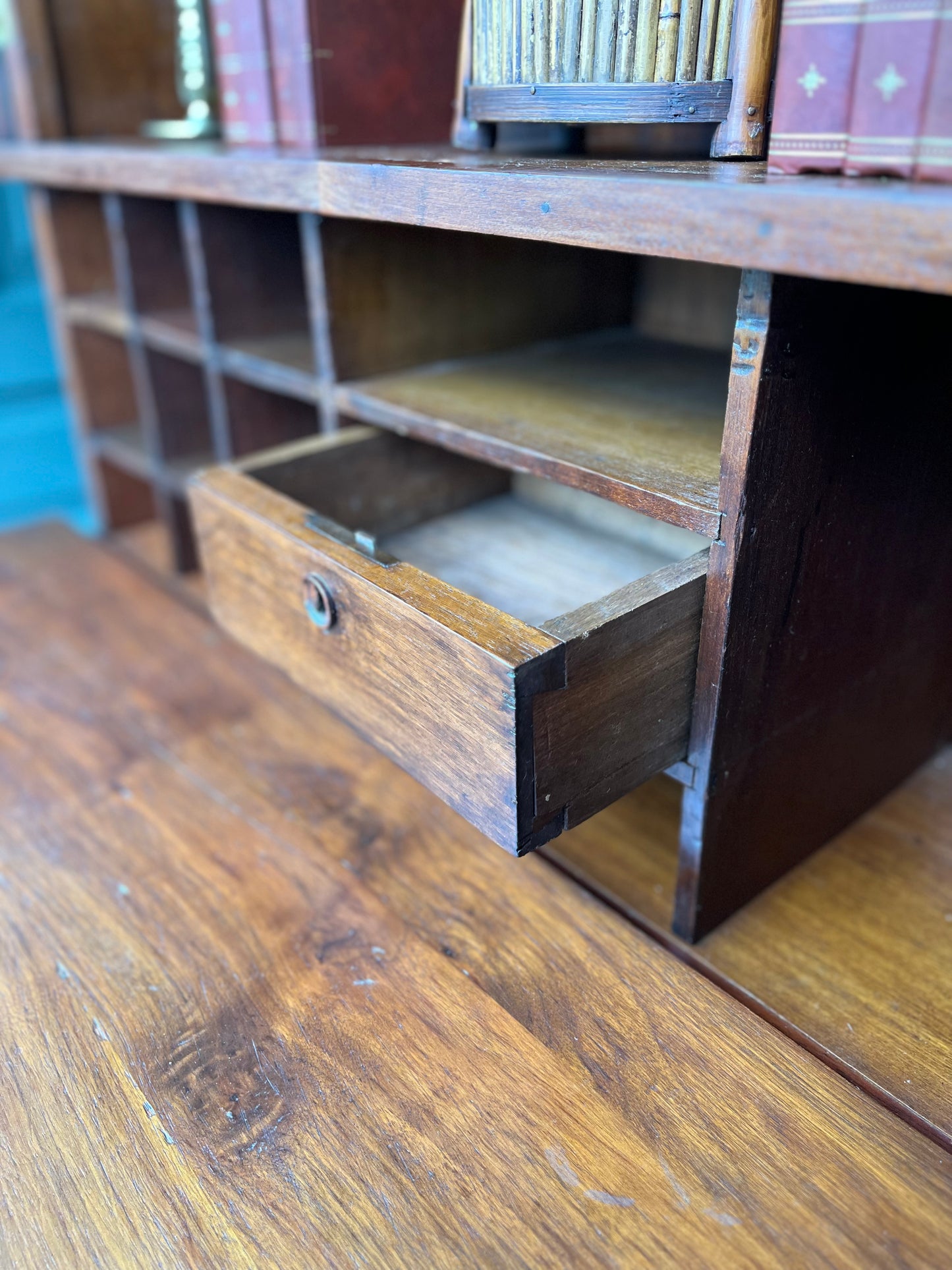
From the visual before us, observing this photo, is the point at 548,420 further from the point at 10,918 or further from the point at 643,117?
the point at 10,918

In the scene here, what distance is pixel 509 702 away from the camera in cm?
58

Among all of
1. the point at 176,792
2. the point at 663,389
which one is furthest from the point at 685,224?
the point at 176,792

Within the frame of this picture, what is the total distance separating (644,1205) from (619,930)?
0.24 metres

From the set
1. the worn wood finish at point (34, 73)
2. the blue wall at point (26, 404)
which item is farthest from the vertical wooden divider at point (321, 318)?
the blue wall at point (26, 404)

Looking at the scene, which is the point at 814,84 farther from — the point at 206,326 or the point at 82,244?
the point at 82,244

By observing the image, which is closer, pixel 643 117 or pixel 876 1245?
pixel 876 1245

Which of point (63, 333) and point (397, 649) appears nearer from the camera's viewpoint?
point (397, 649)

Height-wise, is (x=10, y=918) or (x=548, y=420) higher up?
(x=548, y=420)

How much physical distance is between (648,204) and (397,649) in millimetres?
319

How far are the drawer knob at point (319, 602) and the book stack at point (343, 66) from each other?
56 cm

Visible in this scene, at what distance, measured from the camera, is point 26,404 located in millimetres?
Result: 1758

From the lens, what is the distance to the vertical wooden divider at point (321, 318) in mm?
908

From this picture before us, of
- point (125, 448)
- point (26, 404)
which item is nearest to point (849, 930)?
point (125, 448)

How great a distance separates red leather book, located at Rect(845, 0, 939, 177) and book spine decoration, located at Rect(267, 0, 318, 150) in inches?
26.0
